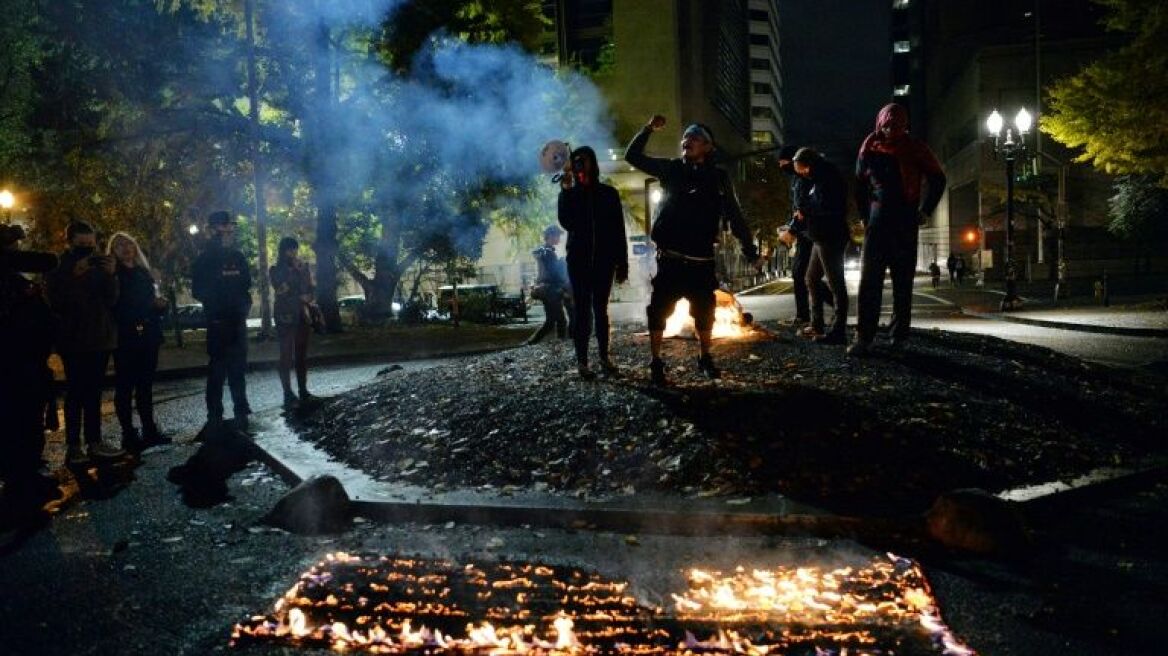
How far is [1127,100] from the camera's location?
65.0 ft

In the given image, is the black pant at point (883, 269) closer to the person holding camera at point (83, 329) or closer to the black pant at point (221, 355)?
the black pant at point (221, 355)

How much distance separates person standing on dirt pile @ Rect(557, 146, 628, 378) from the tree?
715 inches

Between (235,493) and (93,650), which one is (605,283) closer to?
(235,493)

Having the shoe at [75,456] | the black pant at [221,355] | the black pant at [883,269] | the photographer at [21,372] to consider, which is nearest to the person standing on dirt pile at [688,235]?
the black pant at [883,269]

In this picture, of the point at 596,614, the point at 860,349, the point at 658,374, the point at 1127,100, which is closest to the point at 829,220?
the point at 860,349

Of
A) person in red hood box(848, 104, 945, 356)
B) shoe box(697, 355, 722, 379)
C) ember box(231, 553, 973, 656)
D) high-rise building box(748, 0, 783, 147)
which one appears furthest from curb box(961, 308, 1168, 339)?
high-rise building box(748, 0, 783, 147)

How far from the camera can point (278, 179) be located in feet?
71.9

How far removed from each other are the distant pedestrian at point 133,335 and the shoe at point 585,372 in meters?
3.70

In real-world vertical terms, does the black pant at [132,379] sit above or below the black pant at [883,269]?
below

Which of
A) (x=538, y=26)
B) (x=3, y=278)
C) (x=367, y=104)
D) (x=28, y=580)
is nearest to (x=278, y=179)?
(x=367, y=104)

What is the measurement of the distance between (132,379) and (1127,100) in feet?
72.7

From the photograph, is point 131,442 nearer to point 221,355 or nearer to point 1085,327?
point 221,355

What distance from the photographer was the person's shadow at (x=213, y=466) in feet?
17.2

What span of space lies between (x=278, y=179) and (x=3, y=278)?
57.5 ft
